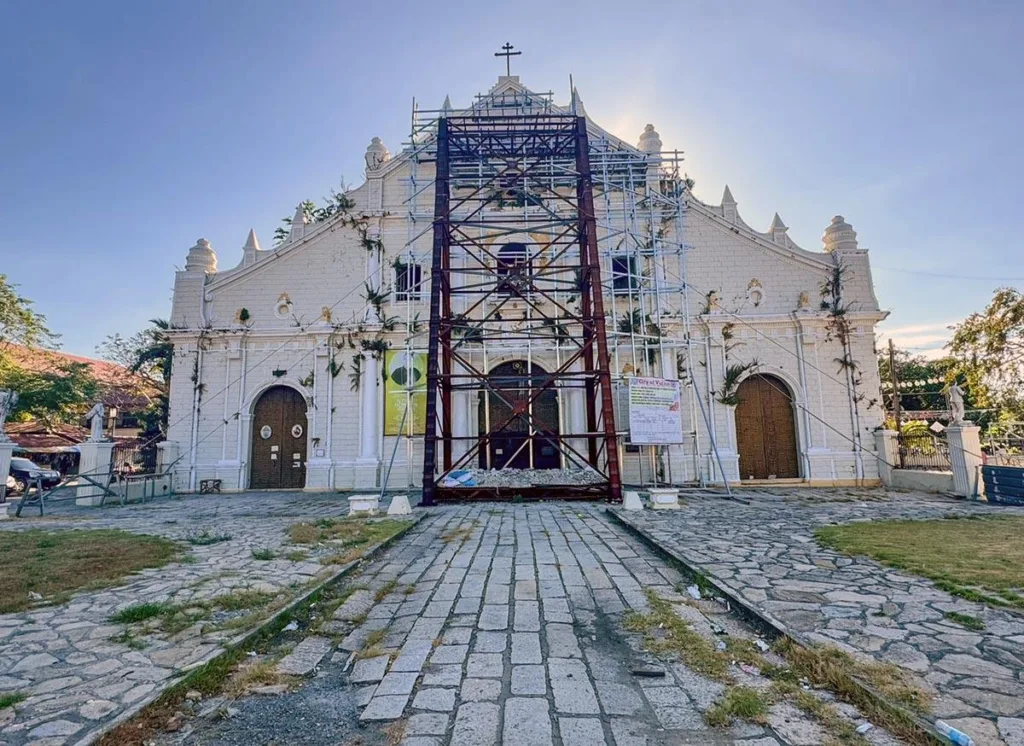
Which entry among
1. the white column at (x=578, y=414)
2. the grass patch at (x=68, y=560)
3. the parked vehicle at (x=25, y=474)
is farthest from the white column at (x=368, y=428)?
the parked vehicle at (x=25, y=474)

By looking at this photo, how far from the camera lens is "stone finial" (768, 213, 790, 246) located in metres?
16.0

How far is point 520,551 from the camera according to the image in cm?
615

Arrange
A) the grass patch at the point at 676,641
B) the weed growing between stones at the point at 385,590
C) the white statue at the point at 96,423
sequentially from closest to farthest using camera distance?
1. the grass patch at the point at 676,641
2. the weed growing between stones at the point at 385,590
3. the white statue at the point at 96,423

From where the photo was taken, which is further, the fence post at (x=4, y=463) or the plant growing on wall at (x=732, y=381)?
the plant growing on wall at (x=732, y=381)

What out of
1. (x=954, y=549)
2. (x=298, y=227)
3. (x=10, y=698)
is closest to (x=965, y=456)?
(x=954, y=549)

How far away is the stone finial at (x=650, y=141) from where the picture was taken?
16.6 metres

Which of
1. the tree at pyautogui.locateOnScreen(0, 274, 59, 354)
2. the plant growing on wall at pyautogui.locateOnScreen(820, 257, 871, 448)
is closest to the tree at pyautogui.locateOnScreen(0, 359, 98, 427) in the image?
the tree at pyautogui.locateOnScreen(0, 274, 59, 354)

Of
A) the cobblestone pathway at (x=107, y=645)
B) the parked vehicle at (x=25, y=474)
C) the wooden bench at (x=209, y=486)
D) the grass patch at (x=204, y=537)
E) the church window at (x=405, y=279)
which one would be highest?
the church window at (x=405, y=279)

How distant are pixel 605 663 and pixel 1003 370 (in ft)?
84.9

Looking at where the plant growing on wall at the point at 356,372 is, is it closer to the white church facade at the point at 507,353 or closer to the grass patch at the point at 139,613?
the white church facade at the point at 507,353

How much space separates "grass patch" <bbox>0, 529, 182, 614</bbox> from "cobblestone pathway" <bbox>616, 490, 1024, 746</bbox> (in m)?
5.69

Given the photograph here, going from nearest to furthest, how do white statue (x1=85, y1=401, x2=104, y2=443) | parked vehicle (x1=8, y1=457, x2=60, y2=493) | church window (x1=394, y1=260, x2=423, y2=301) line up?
white statue (x1=85, y1=401, x2=104, y2=443) < church window (x1=394, y1=260, x2=423, y2=301) < parked vehicle (x1=8, y1=457, x2=60, y2=493)

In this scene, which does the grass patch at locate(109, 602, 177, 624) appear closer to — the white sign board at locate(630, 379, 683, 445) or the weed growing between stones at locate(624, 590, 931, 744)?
the weed growing between stones at locate(624, 590, 931, 744)

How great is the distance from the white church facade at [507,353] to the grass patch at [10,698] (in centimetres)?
1160
